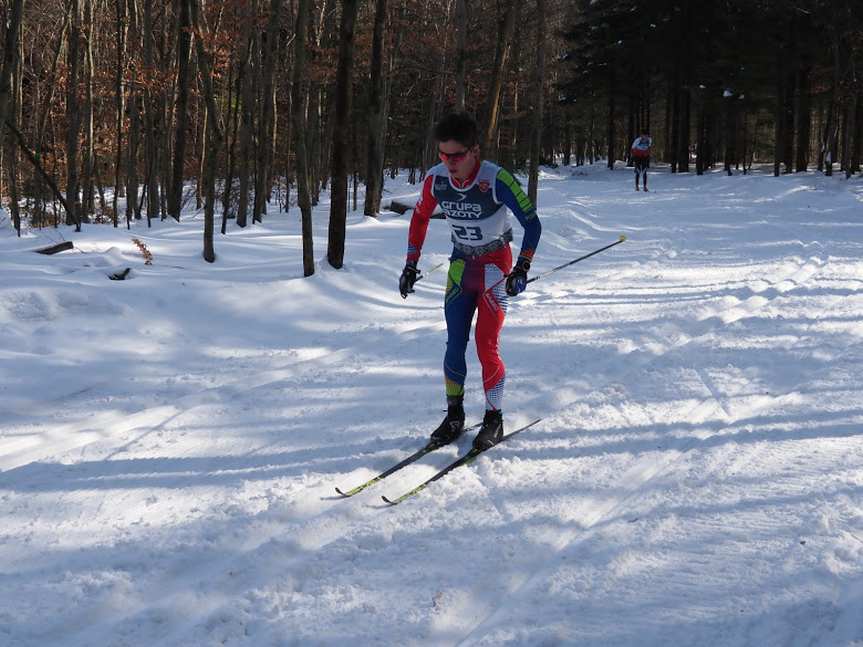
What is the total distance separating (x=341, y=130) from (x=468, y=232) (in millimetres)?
6114

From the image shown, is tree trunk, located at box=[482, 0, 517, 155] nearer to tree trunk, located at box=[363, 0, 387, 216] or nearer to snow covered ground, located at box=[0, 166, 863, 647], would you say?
tree trunk, located at box=[363, 0, 387, 216]

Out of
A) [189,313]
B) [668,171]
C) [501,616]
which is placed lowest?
[501,616]

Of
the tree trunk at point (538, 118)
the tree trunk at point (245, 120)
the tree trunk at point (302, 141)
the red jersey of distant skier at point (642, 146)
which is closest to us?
the tree trunk at point (302, 141)

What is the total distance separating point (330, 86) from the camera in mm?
28141

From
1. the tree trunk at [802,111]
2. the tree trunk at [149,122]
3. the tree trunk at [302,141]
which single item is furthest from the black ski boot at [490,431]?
the tree trunk at [802,111]

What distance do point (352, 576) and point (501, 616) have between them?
2.34 ft

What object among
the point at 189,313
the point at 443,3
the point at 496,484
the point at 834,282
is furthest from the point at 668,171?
the point at 496,484

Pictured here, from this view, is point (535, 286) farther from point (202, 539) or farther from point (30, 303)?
point (202, 539)

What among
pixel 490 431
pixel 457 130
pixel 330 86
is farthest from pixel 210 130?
pixel 330 86

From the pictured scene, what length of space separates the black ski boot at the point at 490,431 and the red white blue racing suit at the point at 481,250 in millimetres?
59

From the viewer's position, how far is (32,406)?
18.2ft

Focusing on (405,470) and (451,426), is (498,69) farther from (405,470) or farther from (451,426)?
(405,470)

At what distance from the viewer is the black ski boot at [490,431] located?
4.67 m

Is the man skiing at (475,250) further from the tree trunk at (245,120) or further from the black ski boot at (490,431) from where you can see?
the tree trunk at (245,120)
